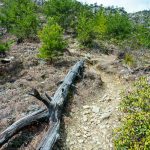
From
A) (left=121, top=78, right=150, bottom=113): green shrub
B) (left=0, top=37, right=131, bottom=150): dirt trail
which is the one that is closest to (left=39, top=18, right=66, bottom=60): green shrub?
(left=0, top=37, right=131, bottom=150): dirt trail

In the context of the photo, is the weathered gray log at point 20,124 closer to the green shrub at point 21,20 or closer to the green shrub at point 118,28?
the green shrub at point 21,20

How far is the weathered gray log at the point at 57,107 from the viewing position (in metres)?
12.2

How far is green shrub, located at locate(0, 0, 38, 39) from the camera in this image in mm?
32500

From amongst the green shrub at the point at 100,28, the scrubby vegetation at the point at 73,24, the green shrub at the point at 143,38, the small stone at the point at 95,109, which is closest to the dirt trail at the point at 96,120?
the small stone at the point at 95,109

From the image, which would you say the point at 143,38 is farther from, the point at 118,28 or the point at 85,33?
the point at 85,33

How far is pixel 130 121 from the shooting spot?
38.9 feet

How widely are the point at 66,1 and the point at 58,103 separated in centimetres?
2756

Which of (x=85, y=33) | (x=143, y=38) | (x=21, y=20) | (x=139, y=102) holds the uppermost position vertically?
(x=21, y=20)

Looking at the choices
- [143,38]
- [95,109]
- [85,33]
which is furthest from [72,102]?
[143,38]

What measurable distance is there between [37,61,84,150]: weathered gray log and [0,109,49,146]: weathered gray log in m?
0.50

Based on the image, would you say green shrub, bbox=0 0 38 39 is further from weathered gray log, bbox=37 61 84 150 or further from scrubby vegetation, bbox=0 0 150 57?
weathered gray log, bbox=37 61 84 150

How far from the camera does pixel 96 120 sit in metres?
15.4

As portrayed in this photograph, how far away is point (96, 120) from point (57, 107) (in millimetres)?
2232

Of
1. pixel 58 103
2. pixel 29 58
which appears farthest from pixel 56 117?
pixel 29 58
